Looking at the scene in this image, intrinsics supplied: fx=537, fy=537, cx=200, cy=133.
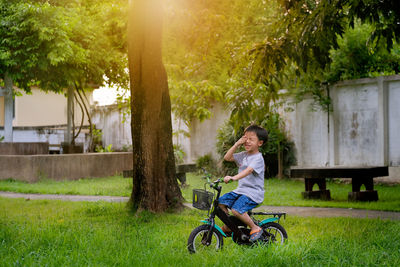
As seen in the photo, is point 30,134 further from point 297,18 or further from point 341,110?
point 297,18

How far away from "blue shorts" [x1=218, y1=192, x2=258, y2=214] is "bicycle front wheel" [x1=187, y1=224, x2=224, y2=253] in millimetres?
292

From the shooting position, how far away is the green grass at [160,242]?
489 cm


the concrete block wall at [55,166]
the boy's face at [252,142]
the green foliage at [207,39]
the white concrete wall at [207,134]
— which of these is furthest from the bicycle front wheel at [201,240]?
the white concrete wall at [207,134]

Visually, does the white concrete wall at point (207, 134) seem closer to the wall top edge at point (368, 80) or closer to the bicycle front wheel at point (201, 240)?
the wall top edge at point (368, 80)

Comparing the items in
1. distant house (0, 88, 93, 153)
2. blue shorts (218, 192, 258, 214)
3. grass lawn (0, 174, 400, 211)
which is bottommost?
grass lawn (0, 174, 400, 211)

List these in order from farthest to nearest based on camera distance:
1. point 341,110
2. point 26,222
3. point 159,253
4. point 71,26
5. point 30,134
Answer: point 30,134
point 71,26
point 341,110
point 26,222
point 159,253

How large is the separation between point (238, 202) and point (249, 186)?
0.20 m

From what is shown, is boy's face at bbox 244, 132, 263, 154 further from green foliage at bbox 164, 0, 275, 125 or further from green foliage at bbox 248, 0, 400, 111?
green foliage at bbox 164, 0, 275, 125

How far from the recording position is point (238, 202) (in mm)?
5293

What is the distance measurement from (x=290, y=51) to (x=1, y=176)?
10153 mm

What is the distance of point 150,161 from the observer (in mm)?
8094

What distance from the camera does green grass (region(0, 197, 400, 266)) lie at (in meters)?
4.89

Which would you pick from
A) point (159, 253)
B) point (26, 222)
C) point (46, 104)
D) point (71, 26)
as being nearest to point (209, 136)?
point (71, 26)

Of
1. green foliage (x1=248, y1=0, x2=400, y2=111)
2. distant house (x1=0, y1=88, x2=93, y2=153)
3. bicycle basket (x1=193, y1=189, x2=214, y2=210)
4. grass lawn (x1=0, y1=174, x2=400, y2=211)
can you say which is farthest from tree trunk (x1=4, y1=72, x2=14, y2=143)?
bicycle basket (x1=193, y1=189, x2=214, y2=210)
